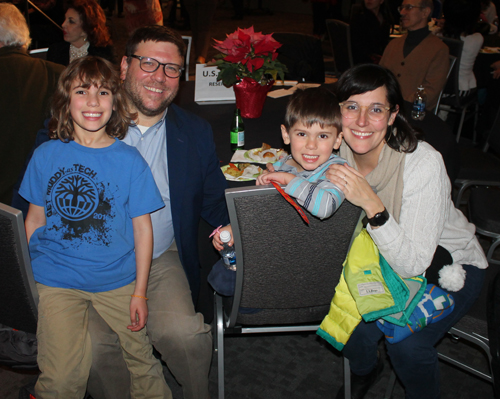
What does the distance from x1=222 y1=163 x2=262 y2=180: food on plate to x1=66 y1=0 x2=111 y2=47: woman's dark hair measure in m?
2.29

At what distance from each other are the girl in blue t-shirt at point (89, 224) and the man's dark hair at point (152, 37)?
31 cm

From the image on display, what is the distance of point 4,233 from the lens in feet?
A: 3.98

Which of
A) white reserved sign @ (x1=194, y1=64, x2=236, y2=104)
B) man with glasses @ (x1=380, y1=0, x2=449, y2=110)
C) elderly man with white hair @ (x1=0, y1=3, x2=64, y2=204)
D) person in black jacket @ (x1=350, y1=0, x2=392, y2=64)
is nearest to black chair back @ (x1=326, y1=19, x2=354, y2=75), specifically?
person in black jacket @ (x1=350, y1=0, x2=392, y2=64)

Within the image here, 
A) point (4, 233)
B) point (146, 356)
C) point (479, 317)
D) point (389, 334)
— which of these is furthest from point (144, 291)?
point (479, 317)

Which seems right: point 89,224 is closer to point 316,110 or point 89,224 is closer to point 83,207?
point 83,207

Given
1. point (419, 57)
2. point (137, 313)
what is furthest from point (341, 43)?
point (137, 313)

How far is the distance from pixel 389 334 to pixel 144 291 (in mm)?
862

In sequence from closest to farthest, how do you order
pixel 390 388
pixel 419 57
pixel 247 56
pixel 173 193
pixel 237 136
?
pixel 173 193 → pixel 390 388 → pixel 237 136 → pixel 247 56 → pixel 419 57

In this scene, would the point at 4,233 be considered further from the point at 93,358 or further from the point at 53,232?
the point at 93,358

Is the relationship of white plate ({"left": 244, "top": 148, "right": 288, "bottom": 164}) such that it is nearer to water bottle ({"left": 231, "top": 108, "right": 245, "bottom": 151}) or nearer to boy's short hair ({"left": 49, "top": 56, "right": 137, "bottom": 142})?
water bottle ({"left": 231, "top": 108, "right": 245, "bottom": 151})

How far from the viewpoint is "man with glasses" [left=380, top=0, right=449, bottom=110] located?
3.24m

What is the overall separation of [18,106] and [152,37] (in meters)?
0.74

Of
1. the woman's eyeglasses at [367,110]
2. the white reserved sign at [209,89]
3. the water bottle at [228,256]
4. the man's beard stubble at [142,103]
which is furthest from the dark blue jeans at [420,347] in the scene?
the white reserved sign at [209,89]

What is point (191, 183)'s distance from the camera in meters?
1.73
